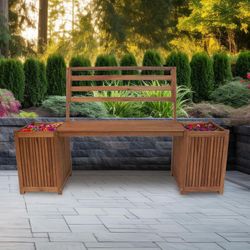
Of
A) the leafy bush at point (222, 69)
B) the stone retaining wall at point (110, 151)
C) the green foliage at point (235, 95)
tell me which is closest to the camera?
the stone retaining wall at point (110, 151)

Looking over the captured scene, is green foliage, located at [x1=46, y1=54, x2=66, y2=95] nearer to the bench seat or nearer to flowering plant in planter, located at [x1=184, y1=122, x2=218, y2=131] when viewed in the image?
the bench seat

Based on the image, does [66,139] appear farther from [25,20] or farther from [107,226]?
[25,20]

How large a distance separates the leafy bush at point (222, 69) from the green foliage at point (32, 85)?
117 inches

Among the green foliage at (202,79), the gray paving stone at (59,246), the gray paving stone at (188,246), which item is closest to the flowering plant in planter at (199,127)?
the gray paving stone at (188,246)

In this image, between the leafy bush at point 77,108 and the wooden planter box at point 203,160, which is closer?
the wooden planter box at point 203,160

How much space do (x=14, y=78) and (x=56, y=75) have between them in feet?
2.48

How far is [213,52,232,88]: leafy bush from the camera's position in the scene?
10.0 meters

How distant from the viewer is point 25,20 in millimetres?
19422

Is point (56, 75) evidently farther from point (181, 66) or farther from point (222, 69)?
point (222, 69)

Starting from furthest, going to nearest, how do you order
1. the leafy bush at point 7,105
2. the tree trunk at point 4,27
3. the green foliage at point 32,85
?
the tree trunk at point 4,27 → the green foliage at point 32,85 → the leafy bush at point 7,105

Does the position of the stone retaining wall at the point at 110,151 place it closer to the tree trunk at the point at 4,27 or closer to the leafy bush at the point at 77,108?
the leafy bush at the point at 77,108

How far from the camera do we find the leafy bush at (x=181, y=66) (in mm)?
9555

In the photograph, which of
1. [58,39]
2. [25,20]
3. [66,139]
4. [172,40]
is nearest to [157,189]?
[66,139]

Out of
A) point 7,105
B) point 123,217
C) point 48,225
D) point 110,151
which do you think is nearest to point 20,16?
point 7,105
